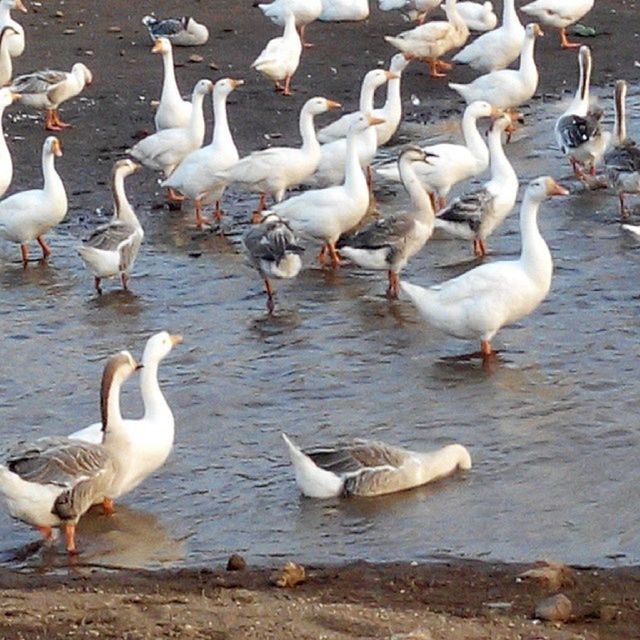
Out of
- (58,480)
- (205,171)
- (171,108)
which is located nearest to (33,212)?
(205,171)

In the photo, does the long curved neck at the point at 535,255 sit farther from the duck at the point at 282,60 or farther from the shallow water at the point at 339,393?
the duck at the point at 282,60

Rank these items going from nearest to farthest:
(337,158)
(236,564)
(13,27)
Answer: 1. (236,564)
2. (337,158)
3. (13,27)

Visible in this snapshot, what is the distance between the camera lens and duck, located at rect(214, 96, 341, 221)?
15680 mm

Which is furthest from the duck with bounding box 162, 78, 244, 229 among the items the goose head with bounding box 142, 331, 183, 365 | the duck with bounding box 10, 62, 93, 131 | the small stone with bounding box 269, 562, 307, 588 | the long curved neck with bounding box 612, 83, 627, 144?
the small stone with bounding box 269, 562, 307, 588

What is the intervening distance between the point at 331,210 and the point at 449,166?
1680 mm

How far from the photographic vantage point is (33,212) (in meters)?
14.9

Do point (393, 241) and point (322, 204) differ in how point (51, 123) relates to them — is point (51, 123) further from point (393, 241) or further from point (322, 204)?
point (393, 241)

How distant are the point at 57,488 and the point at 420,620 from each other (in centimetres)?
241

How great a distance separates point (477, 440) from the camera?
10.7 m

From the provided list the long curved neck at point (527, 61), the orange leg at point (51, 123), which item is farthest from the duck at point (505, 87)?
the orange leg at point (51, 123)

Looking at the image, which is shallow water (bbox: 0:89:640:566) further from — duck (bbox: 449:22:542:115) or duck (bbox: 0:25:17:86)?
duck (bbox: 0:25:17:86)

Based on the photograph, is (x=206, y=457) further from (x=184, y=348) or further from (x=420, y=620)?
(x=420, y=620)

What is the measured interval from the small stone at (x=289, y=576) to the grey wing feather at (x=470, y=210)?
613cm

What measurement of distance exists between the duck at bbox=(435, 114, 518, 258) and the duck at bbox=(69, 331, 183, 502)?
4724mm
